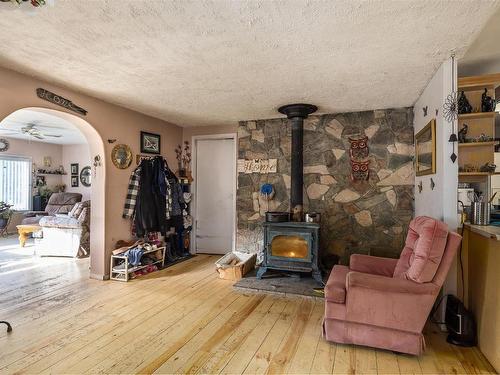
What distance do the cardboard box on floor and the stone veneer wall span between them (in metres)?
0.35

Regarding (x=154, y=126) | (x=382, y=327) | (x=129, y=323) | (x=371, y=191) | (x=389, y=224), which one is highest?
(x=154, y=126)

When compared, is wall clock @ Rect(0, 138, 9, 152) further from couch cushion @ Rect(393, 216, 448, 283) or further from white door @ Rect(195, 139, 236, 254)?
couch cushion @ Rect(393, 216, 448, 283)

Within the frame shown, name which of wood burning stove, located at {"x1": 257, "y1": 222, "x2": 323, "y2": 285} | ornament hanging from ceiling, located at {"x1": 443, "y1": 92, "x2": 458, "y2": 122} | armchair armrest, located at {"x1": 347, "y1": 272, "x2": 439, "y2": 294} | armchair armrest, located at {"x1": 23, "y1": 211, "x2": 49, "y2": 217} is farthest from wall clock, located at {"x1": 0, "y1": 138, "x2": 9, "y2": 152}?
ornament hanging from ceiling, located at {"x1": 443, "y1": 92, "x2": 458, "y2": 122}

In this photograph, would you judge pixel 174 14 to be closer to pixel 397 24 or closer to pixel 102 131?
pixel 397 24

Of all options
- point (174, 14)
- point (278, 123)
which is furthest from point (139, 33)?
point (278, 123)

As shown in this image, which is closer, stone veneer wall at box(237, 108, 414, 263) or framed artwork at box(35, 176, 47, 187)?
stone veneer wall at box(237, 108, 414, 263)

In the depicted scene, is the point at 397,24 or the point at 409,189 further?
the point at 409,189

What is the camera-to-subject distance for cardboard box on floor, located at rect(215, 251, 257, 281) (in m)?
3.48

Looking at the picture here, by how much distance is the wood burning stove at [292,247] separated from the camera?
3.13m

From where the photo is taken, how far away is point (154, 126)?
4160 millimetres

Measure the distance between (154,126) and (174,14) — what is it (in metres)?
2.69

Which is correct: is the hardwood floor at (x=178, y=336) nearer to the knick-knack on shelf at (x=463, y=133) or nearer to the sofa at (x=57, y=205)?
the knick-knack on shelf at (x=463, y=133)

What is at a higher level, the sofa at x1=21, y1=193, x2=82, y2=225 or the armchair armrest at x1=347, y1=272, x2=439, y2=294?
the sofa at x1=21, y1=193, x2=82, y2=225

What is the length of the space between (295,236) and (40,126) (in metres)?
5.23
